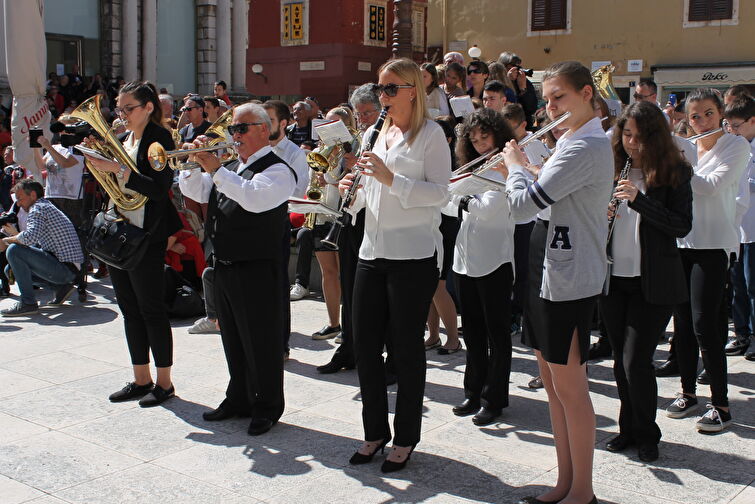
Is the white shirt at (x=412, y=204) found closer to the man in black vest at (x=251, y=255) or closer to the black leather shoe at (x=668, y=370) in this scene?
the man in black vest at (x=251, y=255)

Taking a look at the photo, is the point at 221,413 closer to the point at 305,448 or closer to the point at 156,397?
the point at 156,397

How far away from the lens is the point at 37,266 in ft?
28.0

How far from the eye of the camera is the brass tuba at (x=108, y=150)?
5.16 m

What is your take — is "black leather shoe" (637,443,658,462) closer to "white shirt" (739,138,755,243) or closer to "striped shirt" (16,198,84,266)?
"white shirt" (739,138,755,243)

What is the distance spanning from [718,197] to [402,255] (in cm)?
224

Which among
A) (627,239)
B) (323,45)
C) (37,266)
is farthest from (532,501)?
(323,45)

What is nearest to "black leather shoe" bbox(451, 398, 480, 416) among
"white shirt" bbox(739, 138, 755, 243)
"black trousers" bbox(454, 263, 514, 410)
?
"black trousers" bbox(454, 263, 514, 410)

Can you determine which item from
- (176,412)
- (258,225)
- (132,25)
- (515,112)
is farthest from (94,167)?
(132,25)

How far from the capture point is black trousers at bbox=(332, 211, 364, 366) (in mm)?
5863

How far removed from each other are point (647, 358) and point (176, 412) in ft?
9.03

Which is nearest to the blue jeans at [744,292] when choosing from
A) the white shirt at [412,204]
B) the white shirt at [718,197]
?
the white shirt at [718,197]

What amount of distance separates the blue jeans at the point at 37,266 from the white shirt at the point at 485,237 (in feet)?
15.7

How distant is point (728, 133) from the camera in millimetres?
5477

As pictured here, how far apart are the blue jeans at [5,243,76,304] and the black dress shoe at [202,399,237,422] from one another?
3.98 m
